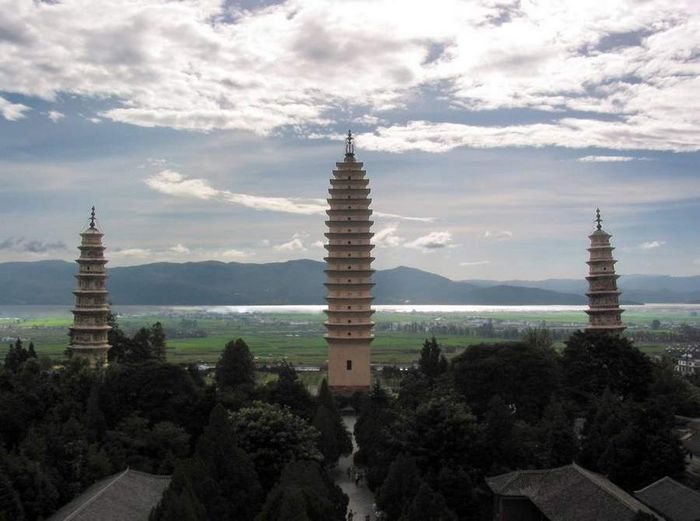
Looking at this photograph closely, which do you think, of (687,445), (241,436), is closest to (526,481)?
(687,445)

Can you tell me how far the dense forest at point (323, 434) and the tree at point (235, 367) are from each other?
368 centimetres

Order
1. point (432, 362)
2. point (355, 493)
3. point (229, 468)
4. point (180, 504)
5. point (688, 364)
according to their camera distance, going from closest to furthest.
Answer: point (180, 504) < point (229, 468) < point (355, 493) < point (432, 362) < point (688, 364)

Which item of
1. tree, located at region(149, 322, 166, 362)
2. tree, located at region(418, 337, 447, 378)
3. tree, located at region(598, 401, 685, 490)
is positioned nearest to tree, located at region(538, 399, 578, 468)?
tree, located at region(598, 401, 685, 490)

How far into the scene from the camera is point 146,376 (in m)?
39.1

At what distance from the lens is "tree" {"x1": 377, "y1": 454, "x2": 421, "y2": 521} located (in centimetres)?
2947

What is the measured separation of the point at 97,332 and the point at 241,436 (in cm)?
2021

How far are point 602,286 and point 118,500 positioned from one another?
35.5 m

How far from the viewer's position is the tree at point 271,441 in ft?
111

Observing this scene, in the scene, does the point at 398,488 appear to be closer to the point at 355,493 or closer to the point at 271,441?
the point at 271,441

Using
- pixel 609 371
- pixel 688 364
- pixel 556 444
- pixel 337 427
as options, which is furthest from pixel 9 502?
pixel 688 364

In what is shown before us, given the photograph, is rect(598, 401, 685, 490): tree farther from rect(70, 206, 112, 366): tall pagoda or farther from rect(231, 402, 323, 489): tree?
rect(70, 206, 112, 366): tall pagoda

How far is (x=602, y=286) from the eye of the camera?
53812 mm

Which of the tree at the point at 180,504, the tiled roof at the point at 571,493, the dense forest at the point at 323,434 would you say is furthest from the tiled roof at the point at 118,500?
the tiled roof at the point at 571,493

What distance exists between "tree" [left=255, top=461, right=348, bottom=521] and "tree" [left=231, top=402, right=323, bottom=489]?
8.86 feet
